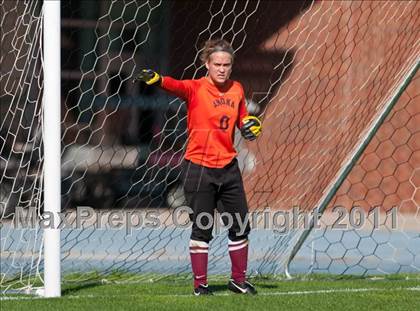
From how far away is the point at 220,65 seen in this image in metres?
6.00

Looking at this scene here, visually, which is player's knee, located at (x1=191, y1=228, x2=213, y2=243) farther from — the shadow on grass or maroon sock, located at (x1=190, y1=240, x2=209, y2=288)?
the shadow on grass

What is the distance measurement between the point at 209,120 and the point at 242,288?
3.23 ft

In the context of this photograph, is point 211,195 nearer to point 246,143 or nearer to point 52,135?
point 52,135

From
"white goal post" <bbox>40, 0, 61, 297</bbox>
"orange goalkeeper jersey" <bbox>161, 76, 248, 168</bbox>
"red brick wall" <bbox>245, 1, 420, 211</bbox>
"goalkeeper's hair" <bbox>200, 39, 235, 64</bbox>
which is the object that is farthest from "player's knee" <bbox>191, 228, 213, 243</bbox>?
"red brick wall" <bbox>245, 1, 420, 211</bbox>

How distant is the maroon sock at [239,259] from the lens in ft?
19.9

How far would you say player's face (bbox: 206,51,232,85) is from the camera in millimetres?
5980

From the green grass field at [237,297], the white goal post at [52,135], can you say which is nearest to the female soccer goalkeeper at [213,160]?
the green grass field at [237,297]

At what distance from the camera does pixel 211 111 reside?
236 inches

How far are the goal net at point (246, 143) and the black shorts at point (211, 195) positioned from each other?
885 millimetres

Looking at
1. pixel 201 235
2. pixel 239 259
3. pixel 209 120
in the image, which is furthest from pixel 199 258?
pixel 209 120

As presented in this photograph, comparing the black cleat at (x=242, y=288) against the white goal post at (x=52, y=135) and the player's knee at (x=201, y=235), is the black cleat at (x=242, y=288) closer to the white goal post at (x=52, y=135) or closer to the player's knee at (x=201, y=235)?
the player's knee at (x=201, y=235)

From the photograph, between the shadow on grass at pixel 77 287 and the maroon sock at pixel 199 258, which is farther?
the shadow on grass at pixel 77 287

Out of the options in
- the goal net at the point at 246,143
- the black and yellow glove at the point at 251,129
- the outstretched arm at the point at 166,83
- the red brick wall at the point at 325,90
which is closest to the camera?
the outstretched arm at the point at 166,83

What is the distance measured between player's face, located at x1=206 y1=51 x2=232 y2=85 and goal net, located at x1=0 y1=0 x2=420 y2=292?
0.96 metres
